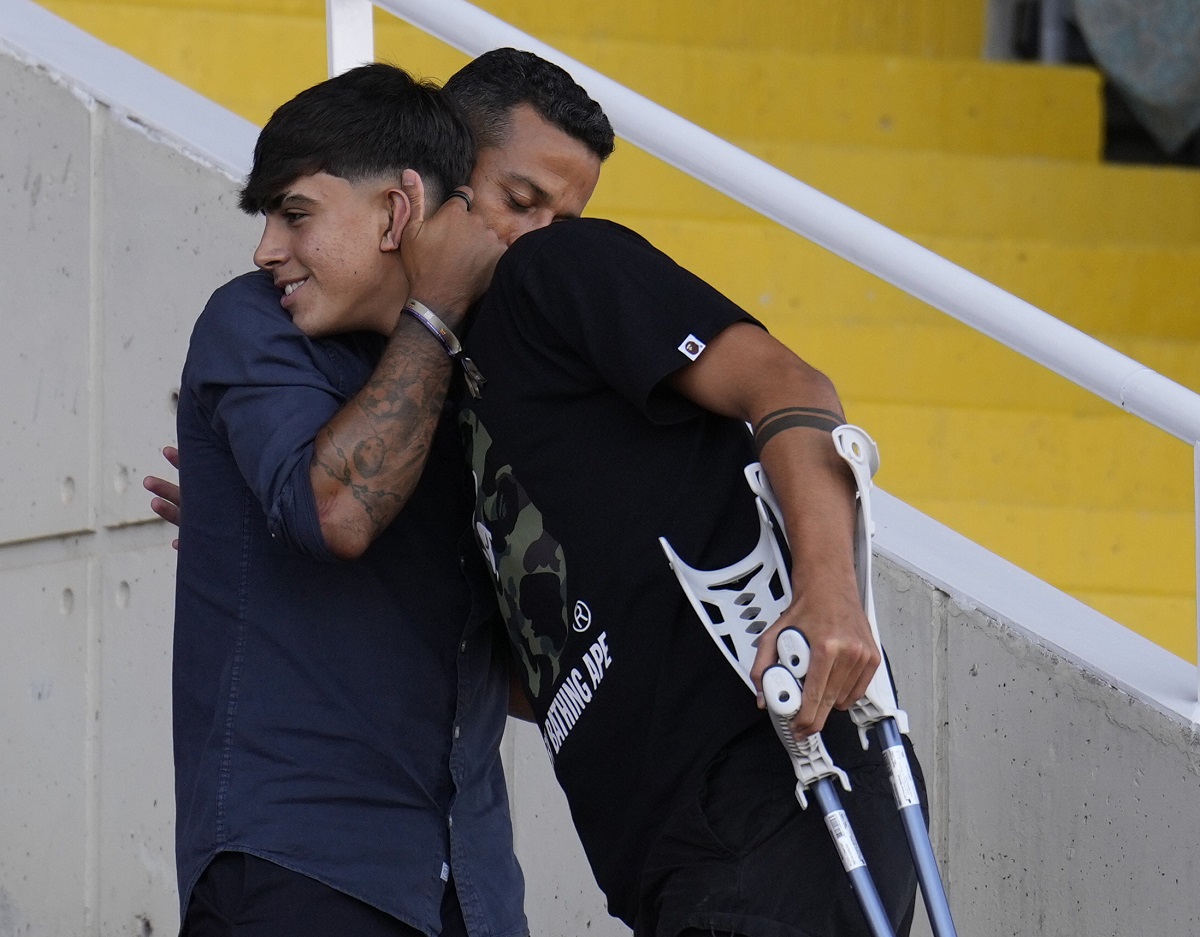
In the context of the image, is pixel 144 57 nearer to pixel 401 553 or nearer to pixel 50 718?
pixel 50 718

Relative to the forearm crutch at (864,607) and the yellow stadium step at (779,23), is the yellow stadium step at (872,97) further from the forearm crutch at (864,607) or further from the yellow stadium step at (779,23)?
the forearm crutch at (864,607)

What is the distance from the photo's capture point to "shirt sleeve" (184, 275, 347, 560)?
6.43 feet

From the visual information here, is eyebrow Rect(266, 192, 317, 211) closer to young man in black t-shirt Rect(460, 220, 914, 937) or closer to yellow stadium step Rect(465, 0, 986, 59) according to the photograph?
young man in black t-shirt Rect(460, 220, 914, 937)

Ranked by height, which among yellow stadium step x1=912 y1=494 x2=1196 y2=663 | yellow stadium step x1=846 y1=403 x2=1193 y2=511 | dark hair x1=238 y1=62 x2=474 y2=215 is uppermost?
dark hair x1=238 y1=62 x2=474 y2=215

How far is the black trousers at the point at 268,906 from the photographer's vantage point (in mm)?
1996

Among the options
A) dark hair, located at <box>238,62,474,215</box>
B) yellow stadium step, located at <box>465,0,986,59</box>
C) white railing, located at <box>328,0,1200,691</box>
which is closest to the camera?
dark hair, located at <box>238,62,474,215</box>

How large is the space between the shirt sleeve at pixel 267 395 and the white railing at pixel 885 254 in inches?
32.9

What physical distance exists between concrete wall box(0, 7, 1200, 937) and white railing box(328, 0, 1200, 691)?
14.1 inches

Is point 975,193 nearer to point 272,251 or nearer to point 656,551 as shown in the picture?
point 272,251

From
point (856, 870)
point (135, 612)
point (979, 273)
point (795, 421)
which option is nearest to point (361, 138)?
point (795, 421)

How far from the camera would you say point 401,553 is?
85.0 inches

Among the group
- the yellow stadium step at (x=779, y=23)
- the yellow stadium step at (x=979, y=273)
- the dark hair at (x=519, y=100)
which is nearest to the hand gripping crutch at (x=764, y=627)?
the dark hair at (x=519, y=100)

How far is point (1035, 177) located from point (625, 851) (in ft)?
15.2

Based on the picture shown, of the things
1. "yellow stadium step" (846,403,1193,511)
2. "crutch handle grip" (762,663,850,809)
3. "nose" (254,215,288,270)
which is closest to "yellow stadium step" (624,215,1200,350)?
"yellow stadium step" (846,403,1193,511)
